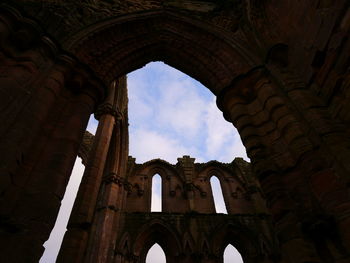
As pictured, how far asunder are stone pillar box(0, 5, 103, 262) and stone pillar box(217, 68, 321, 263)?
2364mm

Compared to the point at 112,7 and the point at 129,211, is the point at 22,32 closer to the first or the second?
the point at 112,7

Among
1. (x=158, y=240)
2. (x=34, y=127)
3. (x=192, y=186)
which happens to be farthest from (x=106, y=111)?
(x=34, y=127)

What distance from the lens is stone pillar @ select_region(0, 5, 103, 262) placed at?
2400 millimetres

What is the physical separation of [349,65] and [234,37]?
2.85 m

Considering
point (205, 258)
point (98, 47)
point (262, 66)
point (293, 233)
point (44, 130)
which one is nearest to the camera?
point (293, 233)

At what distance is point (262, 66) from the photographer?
14.2ft

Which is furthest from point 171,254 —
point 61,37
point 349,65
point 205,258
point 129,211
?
point 349,65

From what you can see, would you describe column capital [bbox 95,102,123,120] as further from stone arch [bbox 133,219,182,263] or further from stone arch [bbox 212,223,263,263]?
stone arch [bbox 212,223,263,263]

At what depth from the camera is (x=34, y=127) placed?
2.96 m

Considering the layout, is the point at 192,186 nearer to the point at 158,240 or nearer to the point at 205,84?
the point at 158,240

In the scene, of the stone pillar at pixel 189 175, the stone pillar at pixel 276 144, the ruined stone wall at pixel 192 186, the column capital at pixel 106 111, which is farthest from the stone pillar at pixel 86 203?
the stone pillar at pixel 189 175

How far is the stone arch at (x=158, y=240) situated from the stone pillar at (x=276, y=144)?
726 cm

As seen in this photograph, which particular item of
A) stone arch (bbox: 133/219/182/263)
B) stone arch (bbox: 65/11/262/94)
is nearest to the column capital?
stone arch (bbox: 65/11/262/94)

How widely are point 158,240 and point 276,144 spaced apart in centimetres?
878
